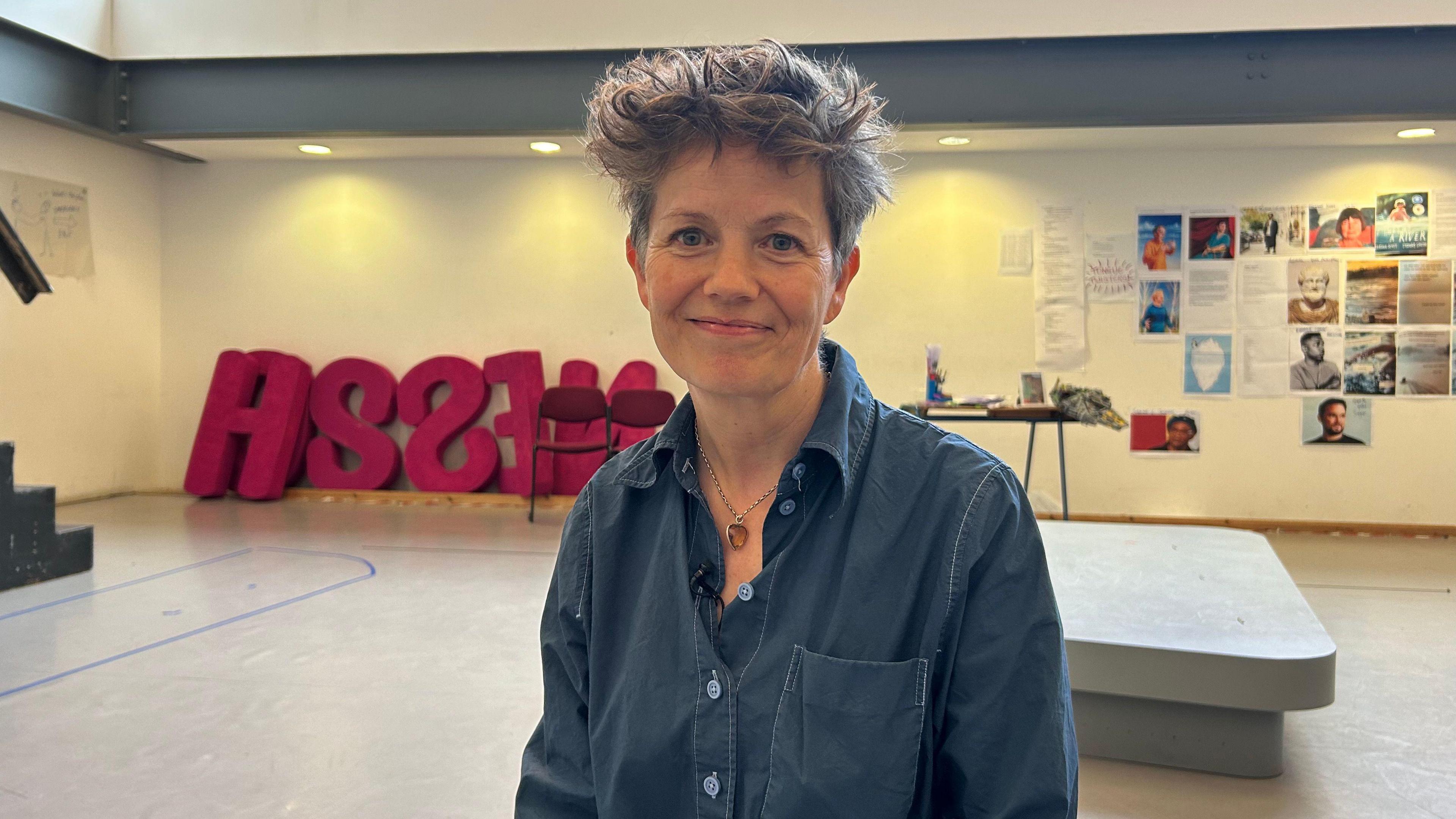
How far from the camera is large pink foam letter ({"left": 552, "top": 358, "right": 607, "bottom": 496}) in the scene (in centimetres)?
783

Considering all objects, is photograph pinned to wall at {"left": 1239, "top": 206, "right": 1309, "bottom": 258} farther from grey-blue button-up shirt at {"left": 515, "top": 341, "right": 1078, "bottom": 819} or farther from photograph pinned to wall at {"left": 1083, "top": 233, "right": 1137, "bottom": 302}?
grey-blue button-up shirt at {"left": 515, "top": 341, "right": 1078, "bottom": 819}

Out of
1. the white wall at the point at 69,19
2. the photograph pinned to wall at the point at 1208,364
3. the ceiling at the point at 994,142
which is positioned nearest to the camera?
the white wall at the point at 69,19

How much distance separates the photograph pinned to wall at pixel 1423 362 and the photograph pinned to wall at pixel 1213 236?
1184 mm

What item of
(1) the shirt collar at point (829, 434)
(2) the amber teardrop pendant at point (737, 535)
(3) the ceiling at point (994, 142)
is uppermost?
(3) the ceiling at point (994, 142)

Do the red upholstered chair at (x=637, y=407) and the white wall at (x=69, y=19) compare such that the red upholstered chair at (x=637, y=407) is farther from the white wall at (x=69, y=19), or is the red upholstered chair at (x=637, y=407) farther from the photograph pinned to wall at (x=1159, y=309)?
the white wall at (x=69, y=19)

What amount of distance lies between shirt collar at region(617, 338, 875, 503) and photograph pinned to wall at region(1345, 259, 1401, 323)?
6793 mm

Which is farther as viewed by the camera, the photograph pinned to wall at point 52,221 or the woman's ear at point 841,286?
the photograph pinned to wall at point 52,221

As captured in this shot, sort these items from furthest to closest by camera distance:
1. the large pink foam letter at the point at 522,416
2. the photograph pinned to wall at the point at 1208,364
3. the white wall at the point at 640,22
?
1. the large pink foam letter at the point at 522,416
2. the photograph pinned to wall at the point at 1208,364
3. the white wall at the point at 640,22

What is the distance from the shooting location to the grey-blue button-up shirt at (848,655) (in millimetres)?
1106

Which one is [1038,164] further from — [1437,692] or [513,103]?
[1437,692]

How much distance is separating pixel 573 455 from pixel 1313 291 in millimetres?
5209

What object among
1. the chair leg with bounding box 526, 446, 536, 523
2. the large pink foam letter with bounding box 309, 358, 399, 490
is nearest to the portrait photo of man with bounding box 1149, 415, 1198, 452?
the chair leg with bounding box 526, 446, 536, 523

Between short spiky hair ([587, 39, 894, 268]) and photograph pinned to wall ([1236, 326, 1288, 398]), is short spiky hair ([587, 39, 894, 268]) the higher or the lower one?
the higher one

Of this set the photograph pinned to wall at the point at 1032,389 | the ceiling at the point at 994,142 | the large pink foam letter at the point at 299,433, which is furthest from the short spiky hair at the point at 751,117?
the large pink foam letter at the point at 299,433
